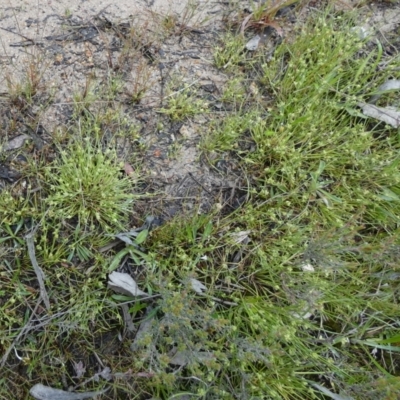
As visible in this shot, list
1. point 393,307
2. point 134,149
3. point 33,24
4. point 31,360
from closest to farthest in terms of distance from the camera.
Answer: point 31,360, point 393,307, point 134,149, point 33,24

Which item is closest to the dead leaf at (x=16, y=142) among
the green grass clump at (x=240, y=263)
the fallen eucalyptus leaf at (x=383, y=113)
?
the green grass clump at (x=240, y=263)

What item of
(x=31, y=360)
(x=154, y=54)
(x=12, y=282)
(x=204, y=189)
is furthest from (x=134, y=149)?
(x=31, y=360)

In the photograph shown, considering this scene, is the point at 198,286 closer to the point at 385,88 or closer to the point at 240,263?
the point at 240,263

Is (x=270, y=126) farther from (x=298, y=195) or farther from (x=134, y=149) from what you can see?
(x=134, y=149)

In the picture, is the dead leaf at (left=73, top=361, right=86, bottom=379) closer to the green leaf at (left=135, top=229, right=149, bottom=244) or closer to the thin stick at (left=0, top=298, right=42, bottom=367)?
the thin stick at (left=0, top=298, right=42, bottom=367)

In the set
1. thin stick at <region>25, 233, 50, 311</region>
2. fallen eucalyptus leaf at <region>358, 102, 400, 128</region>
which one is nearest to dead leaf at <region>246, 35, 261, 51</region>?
fallen eucalyptus leaf at <region>358, 102, 400, 128</region>

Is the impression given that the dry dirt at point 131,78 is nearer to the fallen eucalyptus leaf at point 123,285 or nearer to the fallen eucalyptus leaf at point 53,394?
the fallen eucalyptus leaf at point 123,285
